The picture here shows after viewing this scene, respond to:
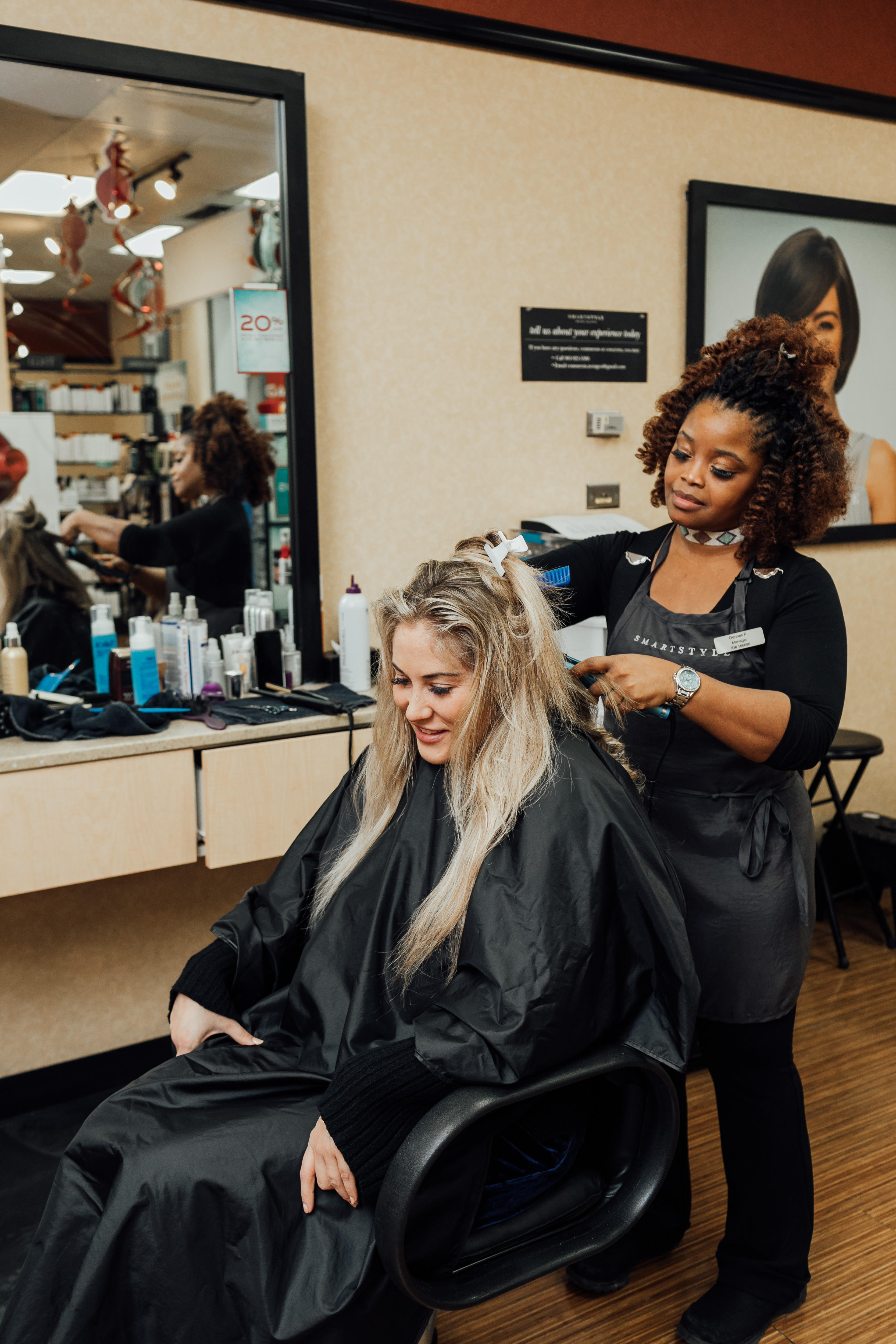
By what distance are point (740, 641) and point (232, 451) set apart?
1.26 meters

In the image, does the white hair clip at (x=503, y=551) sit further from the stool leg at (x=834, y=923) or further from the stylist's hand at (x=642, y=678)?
the stool leg at (x=834, y=923)

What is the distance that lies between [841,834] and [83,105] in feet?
9.22

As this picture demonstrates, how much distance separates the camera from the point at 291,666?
93.4 inches

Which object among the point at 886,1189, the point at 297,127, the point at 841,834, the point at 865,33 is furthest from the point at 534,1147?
the point at 865,33

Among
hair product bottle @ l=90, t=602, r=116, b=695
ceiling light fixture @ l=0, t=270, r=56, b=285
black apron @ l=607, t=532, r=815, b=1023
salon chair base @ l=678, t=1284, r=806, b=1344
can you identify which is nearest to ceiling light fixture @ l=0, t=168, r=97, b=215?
ceiling light fixture @ l=0, t=270, r=56, b=285

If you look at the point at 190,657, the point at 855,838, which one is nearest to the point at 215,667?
the point at 190,657

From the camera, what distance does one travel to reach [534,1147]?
4.32ft

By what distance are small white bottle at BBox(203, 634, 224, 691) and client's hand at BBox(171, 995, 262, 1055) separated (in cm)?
92

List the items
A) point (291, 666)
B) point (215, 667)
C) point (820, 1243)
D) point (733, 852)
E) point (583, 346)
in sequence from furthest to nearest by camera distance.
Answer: point (583, 346)
point (291, 666)
point (215, 667)
point (820, 1243)
point (733, 852)

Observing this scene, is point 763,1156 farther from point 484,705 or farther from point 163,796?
point 163,796

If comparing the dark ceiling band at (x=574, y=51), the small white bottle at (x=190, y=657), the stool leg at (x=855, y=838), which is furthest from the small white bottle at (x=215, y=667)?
the stool leg at (x=855, y=838)

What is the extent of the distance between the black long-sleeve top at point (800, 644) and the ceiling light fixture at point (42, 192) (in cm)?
129

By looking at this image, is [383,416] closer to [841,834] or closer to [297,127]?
[297,127]

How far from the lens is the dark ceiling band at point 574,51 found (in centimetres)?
229
